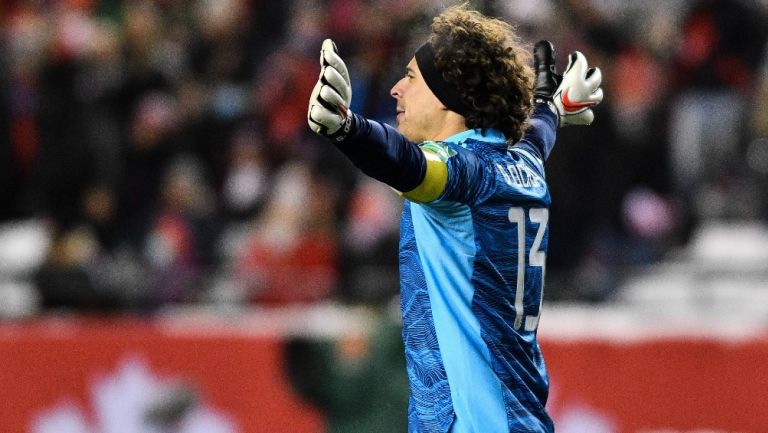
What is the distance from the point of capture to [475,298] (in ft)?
12.5

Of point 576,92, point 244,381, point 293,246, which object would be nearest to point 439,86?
point 576,92

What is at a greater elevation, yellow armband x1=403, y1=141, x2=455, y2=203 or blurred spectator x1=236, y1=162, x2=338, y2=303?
yellow armband x1=403, y1=141, x2=455, y2=203

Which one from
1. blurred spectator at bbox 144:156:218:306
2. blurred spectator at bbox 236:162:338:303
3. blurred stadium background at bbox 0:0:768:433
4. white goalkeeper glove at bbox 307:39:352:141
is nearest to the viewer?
white goalkeeper glove at bbox 307:39:352:141

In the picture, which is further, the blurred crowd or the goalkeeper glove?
the blurred crowd

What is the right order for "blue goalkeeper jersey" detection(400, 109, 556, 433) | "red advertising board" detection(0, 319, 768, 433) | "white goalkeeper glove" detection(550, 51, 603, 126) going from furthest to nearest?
"red advertising board" detection(0, 319, 768, 433) < "white goalkeeper glove" detection(550, 51, 603, 126) < "blue goalkeeper jersey" detection(400, 109, 556, 433)

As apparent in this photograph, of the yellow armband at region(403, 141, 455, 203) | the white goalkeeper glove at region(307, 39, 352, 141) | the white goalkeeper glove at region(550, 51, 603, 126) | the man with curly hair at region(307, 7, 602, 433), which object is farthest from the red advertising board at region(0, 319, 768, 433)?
the white goalkeeper glove at region(307, 39, 352, 141)

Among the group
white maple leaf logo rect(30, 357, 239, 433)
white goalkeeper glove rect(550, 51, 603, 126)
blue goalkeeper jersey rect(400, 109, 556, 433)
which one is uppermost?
white goalkeeper glove rect(550, 51, 603, 126)

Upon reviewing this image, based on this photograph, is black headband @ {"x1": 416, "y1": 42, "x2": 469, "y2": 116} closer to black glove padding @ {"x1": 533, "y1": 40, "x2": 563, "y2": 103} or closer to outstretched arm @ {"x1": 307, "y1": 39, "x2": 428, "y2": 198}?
outstretched arm @ {"x1": 307, "y1": 39, "x2": 428, "y2": 198}

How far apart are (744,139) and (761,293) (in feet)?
4.42

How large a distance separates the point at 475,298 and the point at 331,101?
31.3 inches

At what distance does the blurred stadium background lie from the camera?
24.5ft

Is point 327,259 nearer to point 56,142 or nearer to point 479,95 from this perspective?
point 56,142

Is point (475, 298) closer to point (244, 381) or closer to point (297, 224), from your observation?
point (244, 381)

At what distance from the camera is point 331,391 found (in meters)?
7.55
